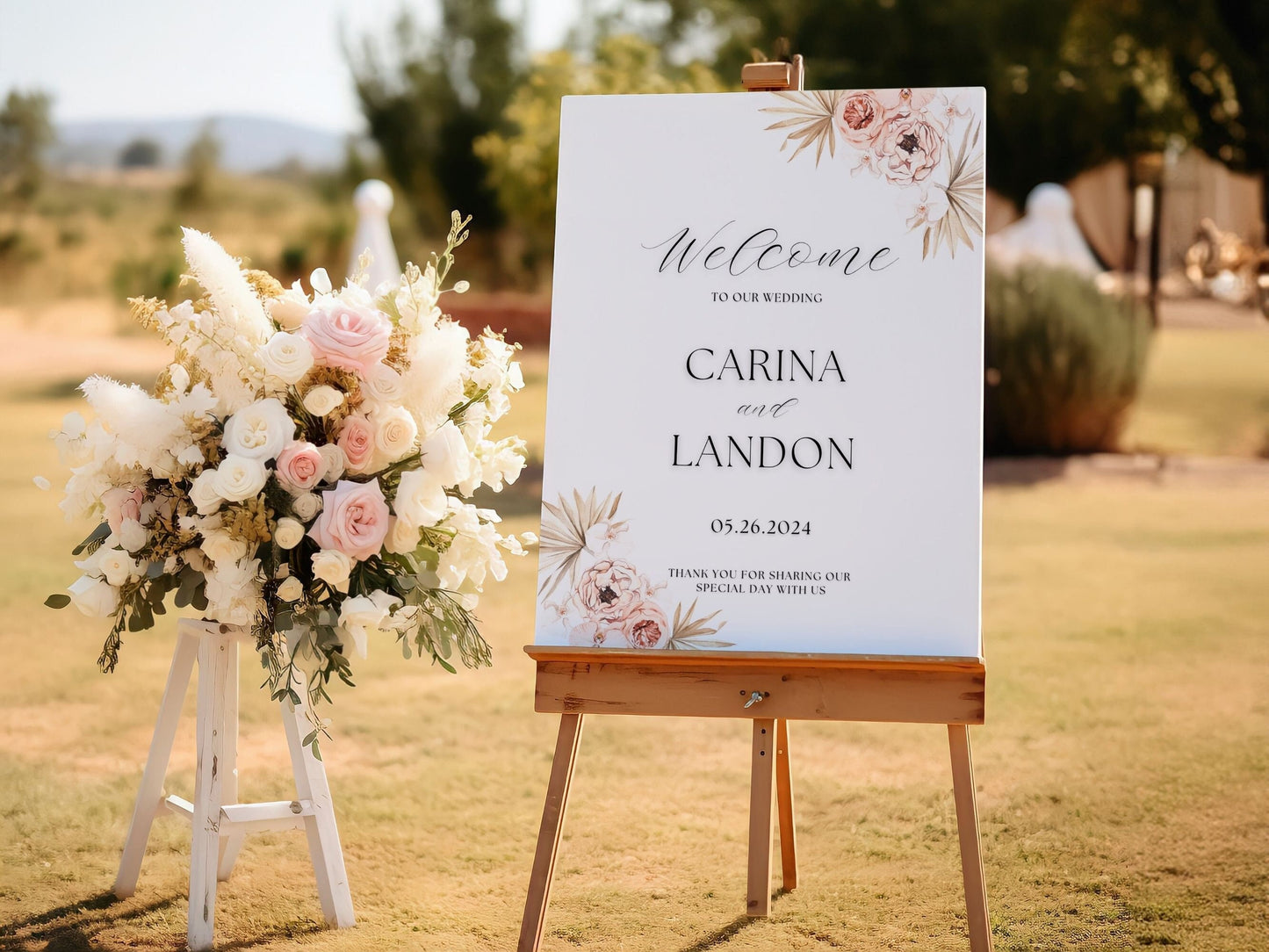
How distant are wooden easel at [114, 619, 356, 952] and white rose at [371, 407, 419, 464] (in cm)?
54

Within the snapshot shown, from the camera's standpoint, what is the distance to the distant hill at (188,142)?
2548 centimetres

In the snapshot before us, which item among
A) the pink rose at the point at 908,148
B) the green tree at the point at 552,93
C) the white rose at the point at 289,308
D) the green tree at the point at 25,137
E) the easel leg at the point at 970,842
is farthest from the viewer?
the green tree at the point at 25,137

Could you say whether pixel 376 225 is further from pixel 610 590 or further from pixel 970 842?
pixel 970 842

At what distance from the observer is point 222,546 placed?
226 cm

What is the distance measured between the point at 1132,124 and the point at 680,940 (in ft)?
53.8

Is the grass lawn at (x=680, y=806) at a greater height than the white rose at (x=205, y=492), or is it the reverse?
the white rose at (x=205, y=492)

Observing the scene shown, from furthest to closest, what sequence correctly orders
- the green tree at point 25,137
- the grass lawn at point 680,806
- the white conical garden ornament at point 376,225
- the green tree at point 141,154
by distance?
the green tree at point 141,154 < the green tree at point 25,137 < the white conical garden ornament at point 376,225 < the grass lawn at point 680,806

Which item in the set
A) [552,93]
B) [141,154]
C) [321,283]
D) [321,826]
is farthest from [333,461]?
[141,154]

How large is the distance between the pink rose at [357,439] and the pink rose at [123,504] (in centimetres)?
42

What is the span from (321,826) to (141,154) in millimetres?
31634

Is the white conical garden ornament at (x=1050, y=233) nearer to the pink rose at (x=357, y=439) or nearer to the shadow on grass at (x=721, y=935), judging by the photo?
the shadow on grass at (x=721, y=935)

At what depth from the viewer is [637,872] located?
2.98 metres

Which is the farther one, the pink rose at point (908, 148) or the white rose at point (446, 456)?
the white rose at point (446, 456)

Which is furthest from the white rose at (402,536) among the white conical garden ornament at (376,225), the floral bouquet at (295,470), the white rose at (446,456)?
the white conical garden ornament at (376,225)
